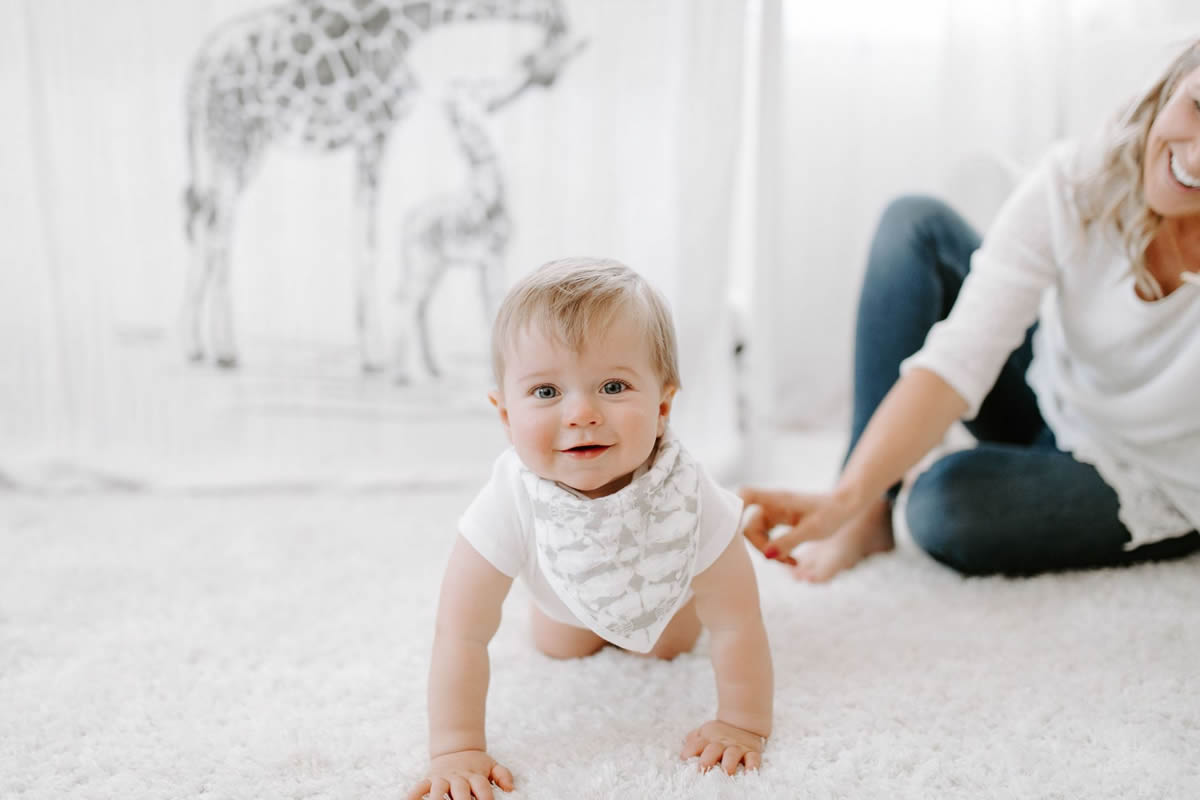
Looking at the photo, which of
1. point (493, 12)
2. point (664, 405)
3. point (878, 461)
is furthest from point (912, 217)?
point (493, 12)

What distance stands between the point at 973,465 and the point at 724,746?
512 millimetres

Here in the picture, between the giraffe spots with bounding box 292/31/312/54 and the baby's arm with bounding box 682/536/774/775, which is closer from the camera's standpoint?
the baby's arm with bounding box 682/536/774/775

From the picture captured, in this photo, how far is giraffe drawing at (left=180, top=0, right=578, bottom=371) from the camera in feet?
4.45

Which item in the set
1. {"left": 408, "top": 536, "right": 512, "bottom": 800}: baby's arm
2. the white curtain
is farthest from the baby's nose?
the white curtain

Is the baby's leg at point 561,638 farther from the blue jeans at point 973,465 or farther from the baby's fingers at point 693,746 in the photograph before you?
the blue jeans at point 973,465

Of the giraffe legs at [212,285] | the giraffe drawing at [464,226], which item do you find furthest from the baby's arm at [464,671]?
the giraffe legs at [212,285]

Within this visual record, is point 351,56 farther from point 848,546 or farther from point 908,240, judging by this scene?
point 848,546

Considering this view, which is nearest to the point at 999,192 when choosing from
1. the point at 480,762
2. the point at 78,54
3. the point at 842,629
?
the point at 842,629

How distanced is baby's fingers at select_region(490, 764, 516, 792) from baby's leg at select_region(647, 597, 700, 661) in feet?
0.70

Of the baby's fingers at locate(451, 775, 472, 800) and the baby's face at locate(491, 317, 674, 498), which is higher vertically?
the baby's face at locate(491, 317, 674, 498)

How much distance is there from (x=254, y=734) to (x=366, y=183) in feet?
2.98

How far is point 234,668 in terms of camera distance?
0.83 metres

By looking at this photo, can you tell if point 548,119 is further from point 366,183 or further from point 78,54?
point 78,54

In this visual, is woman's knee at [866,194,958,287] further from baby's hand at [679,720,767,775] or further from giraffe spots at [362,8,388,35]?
giraffe spots at [362,8,388,35]
